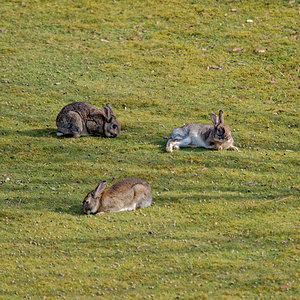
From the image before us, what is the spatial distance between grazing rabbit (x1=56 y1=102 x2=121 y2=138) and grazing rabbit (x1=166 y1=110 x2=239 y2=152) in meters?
1.59

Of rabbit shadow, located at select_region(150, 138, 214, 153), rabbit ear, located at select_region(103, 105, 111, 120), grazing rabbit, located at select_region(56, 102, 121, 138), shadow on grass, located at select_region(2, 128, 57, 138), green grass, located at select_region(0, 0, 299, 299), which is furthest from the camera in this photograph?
shadow on grass, located at select_region(2, 128, 57, 138)

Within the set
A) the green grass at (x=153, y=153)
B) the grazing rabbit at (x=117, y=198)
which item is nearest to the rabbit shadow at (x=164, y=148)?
the green grass at (x=153, y=153)

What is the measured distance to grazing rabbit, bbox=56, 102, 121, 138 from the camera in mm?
14648

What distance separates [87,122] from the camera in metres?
14.9

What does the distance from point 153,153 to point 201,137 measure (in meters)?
1.22

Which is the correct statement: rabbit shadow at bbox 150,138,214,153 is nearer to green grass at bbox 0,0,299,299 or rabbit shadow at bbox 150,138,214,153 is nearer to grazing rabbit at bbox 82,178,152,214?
green grass at bbox 0,0,299,299

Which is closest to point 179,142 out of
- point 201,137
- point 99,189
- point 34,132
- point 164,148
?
point 164,148

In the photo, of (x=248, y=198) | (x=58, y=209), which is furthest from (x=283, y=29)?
(x=58, y=209)

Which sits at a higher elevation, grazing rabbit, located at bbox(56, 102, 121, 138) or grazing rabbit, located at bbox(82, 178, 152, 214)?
grazing rabbit, located at bbox(56, 102, 121, 138)

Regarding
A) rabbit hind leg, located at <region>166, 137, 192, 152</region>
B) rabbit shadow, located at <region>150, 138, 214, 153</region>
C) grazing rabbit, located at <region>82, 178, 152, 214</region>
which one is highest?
rabbit hind leg, located at <region>166, 137, 192, 152</region>

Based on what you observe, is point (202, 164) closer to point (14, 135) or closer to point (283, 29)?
point (14, 135)

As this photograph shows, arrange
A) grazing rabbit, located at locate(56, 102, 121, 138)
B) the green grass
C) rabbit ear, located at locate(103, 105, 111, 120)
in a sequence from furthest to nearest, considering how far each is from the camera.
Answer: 1. rabbit ear, located at locate(103, 105, 111, 120)
2. grazing rabbit, located at locate(56, 102, 121, 138)
3. the green grass

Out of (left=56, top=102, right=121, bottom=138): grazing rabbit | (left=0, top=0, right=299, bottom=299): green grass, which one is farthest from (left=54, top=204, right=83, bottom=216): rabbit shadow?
(left=56, top=102, right=121, bottom=138): grazing rabbit

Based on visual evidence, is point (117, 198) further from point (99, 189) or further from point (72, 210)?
point (72, 210)
